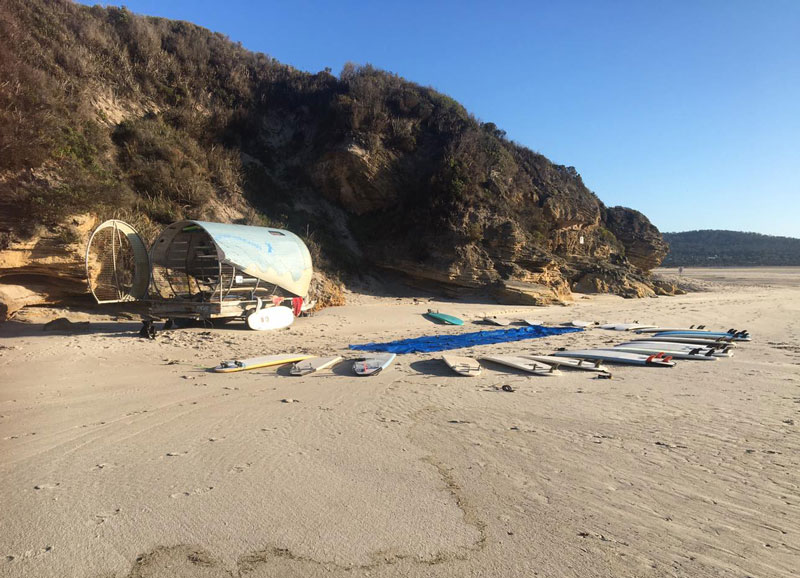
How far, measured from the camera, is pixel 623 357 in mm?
8812

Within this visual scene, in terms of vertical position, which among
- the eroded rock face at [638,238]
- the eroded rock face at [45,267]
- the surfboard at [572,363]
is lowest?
the surfboard at [572,363]

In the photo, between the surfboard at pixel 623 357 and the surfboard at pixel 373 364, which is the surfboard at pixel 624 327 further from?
the surfboard at pixel 373 364

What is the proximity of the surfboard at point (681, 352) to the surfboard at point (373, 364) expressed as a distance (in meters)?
5.36

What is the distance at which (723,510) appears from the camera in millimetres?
3395

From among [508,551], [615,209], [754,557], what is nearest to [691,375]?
[754,557]

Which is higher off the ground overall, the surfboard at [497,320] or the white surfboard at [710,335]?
the white surfboard at [710,335]

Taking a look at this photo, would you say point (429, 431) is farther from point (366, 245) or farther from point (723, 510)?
point (366, 245)

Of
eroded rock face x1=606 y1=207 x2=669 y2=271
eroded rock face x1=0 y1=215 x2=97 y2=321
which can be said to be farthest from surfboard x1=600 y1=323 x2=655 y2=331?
eroded rock face x1=606 y1=207 x2=669 y2=271

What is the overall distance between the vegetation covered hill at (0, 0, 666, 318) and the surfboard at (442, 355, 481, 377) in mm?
9849

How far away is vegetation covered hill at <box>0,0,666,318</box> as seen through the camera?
11266 mm

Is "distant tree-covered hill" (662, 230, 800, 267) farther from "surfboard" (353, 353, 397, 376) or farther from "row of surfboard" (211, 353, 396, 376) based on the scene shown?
"row of surfboard" (211, 353, 396, 376)

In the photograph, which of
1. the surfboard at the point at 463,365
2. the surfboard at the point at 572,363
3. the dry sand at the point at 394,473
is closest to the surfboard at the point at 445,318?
the surfboard at the point at 572,363

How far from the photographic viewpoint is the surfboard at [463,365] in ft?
25.3

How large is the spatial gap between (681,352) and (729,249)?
10314cm
